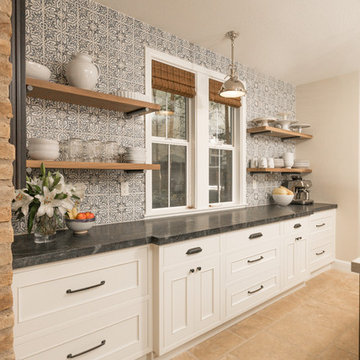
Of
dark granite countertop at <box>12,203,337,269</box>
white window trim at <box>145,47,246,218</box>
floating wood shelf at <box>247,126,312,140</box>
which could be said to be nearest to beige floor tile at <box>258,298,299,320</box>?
dark granite countertop at <box>12,203,337,269</box>

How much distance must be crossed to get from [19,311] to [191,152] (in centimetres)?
210

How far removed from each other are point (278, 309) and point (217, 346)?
0.88 m

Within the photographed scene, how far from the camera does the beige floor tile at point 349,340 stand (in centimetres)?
218

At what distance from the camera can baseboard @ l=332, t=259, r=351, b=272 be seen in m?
3.84

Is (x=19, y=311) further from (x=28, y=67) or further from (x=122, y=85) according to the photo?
(x=122, y=85)

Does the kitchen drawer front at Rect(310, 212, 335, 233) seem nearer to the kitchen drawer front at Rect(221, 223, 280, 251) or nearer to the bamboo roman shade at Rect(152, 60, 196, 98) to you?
the kitchen drawer front at Rect(221, 223, 280, 251)

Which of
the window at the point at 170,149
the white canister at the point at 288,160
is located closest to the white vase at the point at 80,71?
the window at the point at 170,149

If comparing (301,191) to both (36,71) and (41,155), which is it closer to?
(41,155)

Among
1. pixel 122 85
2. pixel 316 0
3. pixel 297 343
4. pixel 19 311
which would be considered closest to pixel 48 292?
pixel 19 311

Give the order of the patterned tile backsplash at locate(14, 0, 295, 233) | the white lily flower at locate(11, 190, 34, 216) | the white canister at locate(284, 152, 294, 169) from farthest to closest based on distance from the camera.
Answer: the white canister at locate(284, 152, 294, 169), the patterned tile backsplash at locate(14, 0, 295, 233), the white lily flower at locate(11, 190, 34, 216)

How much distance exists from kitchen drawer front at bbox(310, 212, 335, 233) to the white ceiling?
6.15 feet

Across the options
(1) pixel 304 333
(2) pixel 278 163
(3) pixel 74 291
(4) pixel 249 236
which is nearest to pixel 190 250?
(4) pixel 249 236

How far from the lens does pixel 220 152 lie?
11.2ft

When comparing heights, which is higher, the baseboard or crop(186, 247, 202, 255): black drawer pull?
crop(186, 247, 202, 255): black drawer pull
